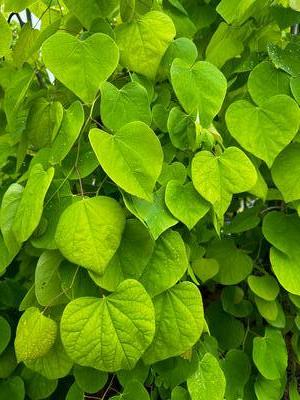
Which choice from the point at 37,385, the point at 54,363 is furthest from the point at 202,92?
the point at 37,385

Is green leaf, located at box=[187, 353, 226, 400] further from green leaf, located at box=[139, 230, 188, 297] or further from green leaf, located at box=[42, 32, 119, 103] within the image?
green leaf, located at box=[42, 32, 119, 103]

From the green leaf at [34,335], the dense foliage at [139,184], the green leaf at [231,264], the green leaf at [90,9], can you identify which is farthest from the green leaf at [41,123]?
the green leaf at [231,264]

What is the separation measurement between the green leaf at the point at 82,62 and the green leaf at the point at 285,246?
35 centimetres

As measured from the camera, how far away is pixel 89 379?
2.27 ft

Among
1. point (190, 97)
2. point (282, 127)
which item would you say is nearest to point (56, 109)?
point (190, 97)

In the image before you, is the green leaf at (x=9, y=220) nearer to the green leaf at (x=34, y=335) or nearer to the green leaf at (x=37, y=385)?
the green leaf at (x=34, y=335)

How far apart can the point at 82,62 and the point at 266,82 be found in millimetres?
266

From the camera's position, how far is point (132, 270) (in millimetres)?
586

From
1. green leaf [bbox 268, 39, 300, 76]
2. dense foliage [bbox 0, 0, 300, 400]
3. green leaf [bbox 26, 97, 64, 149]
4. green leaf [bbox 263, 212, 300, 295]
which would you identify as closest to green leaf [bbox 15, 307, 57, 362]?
dense foliage [bbox 0, 0, 300, 400]

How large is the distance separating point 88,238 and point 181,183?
16 centimetres

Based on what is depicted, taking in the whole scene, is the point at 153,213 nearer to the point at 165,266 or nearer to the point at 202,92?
the point at 165,266

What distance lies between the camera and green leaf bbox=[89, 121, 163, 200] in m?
0.54

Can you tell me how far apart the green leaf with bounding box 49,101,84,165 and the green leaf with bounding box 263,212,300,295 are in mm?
339

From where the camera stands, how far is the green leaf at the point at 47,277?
0.59m
